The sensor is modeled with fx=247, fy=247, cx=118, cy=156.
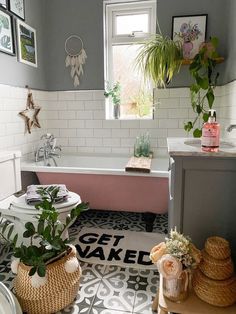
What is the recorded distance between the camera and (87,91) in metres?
3.28

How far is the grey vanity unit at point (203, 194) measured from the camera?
4.33ft

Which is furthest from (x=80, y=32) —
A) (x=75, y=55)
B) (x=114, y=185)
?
(x=114, y=185)

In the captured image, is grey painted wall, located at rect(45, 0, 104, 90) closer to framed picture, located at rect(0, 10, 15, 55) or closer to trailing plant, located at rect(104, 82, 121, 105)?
trailing plant, located at rect(104, 82, 121, 105)

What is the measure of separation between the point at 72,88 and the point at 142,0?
Answer: 139cm

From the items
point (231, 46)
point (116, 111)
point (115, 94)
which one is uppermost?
point (231, 46)

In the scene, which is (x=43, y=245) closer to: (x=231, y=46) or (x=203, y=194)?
(x=203, y=194)

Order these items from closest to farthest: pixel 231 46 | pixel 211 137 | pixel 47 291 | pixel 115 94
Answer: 1. pixel 211 137
2. pixel 47 291
3. pixel 231 46
4. pixel 115 94

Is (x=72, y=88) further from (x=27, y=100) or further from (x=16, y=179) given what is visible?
(x=16, y=179)

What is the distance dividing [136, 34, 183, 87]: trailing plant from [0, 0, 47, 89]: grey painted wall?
4.16ft


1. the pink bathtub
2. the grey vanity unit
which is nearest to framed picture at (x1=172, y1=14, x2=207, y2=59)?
the pink bathtub

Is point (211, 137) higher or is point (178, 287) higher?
point (211, 137)

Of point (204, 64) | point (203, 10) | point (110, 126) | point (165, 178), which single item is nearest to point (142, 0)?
point (203, 10)

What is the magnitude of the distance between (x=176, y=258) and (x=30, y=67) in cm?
270

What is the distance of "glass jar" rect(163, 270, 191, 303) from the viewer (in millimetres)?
1214
